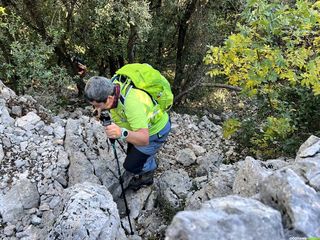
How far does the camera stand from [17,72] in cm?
848

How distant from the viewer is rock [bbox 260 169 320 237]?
3.27 meters

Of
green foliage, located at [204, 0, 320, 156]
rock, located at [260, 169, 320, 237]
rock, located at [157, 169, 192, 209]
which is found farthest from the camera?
rock, located at [157, 169, 192, 209]

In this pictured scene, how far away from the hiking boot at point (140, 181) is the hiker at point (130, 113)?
315 mm

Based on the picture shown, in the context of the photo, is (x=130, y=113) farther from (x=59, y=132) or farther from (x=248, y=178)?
(x=59, y=132)

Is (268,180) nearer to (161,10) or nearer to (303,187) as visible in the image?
(303,187)

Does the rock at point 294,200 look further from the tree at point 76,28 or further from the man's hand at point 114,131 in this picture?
the tree at point 76,28

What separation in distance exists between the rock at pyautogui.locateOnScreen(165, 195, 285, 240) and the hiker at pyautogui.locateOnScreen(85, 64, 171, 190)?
2.23m

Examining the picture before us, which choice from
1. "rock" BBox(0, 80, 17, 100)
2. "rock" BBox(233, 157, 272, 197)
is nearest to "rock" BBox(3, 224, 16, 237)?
"rock" BBox(0, 80, 17, 100)

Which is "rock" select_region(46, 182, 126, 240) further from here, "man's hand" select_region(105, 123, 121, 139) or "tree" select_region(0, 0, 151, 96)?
"tree" select_region(0, 0, 151, 96)

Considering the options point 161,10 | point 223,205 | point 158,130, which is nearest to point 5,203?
point 158,130

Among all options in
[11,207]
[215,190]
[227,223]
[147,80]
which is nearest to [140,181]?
[215,190]

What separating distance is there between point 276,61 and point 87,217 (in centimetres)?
366

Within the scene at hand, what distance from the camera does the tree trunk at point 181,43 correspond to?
10781 millimetres

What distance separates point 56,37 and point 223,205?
22.8 feet
